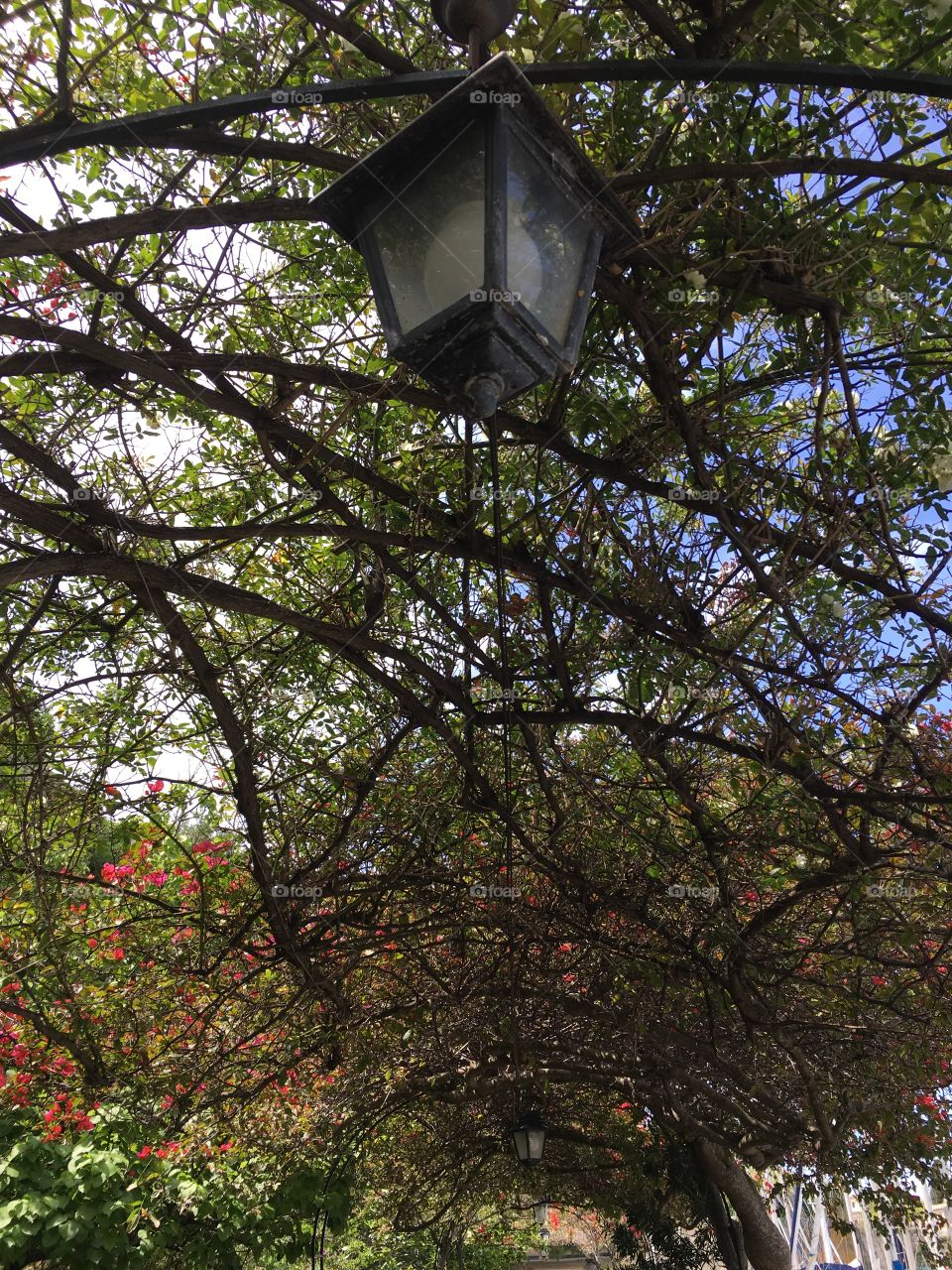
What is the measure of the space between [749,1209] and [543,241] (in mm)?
7919

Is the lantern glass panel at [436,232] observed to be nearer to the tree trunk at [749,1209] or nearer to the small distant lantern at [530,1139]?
the small distant lantern at [530,1139]

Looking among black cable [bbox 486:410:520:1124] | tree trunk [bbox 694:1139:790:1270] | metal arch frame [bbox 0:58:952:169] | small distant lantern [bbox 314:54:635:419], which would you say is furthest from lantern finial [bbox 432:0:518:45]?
tree trunk [bbox 694:1139:790:1270]

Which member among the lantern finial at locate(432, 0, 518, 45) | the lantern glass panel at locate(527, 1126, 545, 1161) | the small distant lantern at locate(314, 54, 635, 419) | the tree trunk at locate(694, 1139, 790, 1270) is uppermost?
the lantern finial at locate(432, 0, 518, 45)

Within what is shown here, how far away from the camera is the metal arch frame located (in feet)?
5.37

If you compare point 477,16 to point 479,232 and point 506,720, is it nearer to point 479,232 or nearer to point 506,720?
point 479,232

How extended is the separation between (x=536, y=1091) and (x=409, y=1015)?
1961mm

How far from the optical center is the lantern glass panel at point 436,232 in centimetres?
151

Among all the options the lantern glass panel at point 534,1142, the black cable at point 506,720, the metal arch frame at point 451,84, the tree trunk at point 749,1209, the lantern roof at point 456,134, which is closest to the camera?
the lantern roof at point 456,134

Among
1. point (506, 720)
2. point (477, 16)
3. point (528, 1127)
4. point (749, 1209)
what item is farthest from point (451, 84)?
point (749, 1209)

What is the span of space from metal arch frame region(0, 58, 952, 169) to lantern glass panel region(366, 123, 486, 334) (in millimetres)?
178

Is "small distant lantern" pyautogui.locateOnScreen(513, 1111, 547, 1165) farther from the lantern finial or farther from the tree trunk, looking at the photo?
the lantern finial

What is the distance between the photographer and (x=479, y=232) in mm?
1506

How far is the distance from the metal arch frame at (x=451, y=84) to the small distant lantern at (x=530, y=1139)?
603 cm

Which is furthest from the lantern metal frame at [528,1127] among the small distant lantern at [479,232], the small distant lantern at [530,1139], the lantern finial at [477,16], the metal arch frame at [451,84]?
the lantern finial at [477,16]
